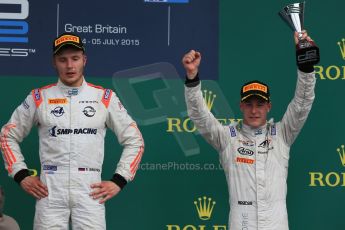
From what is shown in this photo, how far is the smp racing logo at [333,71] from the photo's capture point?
4121mm

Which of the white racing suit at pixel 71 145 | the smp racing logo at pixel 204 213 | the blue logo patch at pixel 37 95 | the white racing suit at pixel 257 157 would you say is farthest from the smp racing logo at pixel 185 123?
the blue logo patch at pixel 37 95

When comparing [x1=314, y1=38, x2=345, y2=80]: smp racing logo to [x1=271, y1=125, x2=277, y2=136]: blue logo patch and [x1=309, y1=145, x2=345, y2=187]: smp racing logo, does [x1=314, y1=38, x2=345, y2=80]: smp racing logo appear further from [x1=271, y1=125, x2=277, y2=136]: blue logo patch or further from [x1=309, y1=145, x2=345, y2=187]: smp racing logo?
[x1=271, y1=125, x2=277, y2=136]: blue logo patch

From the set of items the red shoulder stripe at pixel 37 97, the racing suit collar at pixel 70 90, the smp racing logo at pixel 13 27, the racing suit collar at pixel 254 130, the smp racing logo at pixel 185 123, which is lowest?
the racing suit collar at pixel 254 130

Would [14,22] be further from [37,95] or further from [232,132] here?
[232,132]

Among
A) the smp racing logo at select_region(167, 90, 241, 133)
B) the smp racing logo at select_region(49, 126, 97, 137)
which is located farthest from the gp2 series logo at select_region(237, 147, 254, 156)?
the smp racing logo at select_region(49, 126, 97, 137)

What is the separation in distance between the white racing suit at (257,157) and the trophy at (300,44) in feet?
0.25

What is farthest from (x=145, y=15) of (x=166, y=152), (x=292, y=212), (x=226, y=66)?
(x=292, y=212)

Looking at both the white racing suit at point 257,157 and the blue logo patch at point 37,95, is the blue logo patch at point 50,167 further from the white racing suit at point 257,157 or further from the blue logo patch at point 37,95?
the white racing suit at point 257,157

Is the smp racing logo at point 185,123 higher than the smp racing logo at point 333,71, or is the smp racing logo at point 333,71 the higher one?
the smp racing logo at point 333,71

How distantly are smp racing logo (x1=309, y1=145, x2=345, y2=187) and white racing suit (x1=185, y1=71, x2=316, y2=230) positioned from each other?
26.2 inches

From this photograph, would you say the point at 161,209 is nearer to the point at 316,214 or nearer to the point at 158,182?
the point at 158,182

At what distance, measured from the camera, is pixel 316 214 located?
407cm

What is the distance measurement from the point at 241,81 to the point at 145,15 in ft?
2.35

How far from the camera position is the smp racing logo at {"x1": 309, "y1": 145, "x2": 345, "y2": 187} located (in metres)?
4.07
